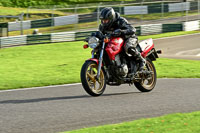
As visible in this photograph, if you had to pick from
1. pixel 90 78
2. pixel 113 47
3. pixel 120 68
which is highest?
pixel 113 47

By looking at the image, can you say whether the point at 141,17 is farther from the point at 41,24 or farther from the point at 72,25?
the point at 41,24

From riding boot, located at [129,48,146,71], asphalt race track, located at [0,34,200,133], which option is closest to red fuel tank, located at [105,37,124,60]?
riding boot, located at [129,48,146,71]

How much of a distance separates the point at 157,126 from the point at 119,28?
3.37 m

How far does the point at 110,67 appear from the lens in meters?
8.41

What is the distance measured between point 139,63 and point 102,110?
2.20 meters

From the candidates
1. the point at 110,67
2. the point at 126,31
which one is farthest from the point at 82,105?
the point at 126,31

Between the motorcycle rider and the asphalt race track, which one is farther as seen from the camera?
the motorcycle rider

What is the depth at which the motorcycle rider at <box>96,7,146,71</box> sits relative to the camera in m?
8.38

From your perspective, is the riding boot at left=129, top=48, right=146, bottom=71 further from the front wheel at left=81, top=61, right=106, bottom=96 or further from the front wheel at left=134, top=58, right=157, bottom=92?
the front wheel at left=81, top=61, right=106, bottom=96

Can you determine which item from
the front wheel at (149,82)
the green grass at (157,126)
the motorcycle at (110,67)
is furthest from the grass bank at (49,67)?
the green grass at (157,126)

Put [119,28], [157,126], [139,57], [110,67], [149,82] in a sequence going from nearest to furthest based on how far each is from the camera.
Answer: [157,126]
[110,67]
[119,28]
[139,57]
[149,82]

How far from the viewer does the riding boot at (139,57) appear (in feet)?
28.2

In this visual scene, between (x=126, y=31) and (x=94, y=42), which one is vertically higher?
(x=126, y=31)

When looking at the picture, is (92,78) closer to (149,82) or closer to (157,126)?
(149,82)
